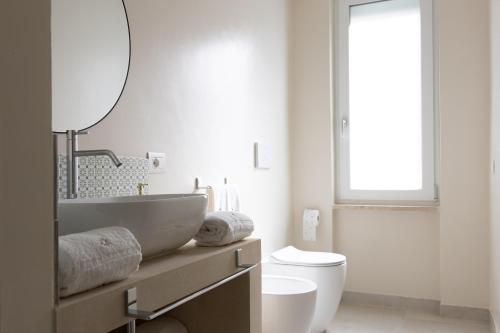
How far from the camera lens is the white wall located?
5.71ft

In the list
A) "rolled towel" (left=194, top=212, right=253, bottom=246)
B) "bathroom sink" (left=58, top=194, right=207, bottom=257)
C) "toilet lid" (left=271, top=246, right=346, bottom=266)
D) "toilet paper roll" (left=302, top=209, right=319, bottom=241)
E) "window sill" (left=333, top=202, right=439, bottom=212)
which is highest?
"bathroom sink" (left=58, top=194, right=207, bottom=257)

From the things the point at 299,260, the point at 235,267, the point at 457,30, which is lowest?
the point at 299,260

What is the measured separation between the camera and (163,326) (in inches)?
55.9

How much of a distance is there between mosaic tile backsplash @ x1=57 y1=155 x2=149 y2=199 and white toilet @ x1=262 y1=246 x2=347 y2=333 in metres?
1.07

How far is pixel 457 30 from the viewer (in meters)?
2.92

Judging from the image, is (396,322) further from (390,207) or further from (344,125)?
(344,125)

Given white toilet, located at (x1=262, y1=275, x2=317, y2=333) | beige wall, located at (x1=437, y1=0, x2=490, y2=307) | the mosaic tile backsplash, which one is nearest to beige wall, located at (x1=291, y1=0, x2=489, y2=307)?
beige wall, located at (x1=437, y1=0, x2=490, y2=307)

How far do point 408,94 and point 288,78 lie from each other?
32.0 inches

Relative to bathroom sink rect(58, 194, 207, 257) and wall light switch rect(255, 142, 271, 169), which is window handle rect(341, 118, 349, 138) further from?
bathroom sink rect(58, 194, 207, 257)

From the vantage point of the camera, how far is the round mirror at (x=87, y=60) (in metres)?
1.38

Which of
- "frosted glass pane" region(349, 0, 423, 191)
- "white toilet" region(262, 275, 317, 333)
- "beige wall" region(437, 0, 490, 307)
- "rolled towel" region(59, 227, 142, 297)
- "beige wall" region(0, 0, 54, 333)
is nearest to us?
"beige wall" region(0, 0, 54, 333)

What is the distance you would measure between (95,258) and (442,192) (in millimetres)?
2556

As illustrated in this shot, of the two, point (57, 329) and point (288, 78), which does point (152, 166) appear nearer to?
point (57, 329)

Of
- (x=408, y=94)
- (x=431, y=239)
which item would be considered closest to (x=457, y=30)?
(x=408, y=94)
